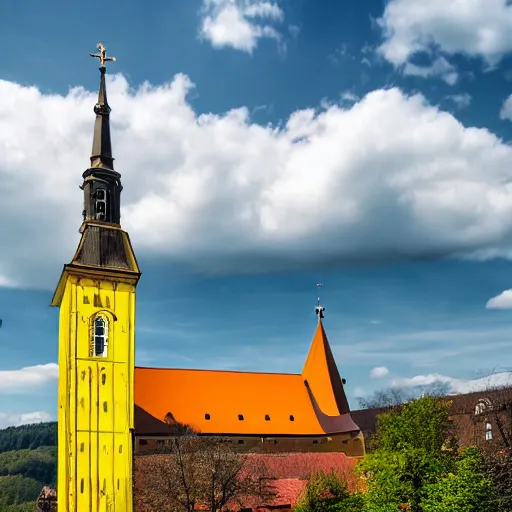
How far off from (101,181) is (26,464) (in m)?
86.6

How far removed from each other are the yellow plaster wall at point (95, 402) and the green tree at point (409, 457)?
13619 millimetres

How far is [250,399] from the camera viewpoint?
5291 cm

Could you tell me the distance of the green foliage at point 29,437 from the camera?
453 ft

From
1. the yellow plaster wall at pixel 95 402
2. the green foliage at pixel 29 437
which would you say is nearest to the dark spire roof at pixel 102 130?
the yellow plaster wall at pixel 95 402

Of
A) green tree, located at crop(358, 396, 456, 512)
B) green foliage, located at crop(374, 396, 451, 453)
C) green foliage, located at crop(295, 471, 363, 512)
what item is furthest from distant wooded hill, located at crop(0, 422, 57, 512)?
green foliage, located at crop(374, 396, 451, 453)

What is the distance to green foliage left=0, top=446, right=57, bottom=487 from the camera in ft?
370

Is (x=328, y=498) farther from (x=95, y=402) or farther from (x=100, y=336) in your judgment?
(x=100, y=336)

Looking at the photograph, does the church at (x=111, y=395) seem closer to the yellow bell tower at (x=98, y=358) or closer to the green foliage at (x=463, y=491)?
the yellow bell tower at (x=98, y=358)

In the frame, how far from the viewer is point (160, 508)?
34750 millimetres

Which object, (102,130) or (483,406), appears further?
(483,406)

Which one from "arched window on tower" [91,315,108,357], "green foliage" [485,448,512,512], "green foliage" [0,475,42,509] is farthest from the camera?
"green foliage" [0,475,42,509]

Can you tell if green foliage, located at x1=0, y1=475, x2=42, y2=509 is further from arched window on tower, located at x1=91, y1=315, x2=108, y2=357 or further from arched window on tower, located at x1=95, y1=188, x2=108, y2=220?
arched window on tower, located at x1=95, y1=188, x2=108, y2=220

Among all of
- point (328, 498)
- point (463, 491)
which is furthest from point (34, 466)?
point (463, 491)

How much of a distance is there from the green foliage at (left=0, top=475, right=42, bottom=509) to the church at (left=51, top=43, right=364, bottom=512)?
57.0 m
